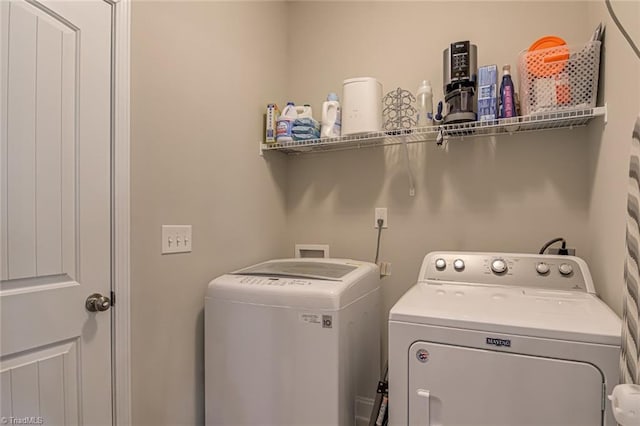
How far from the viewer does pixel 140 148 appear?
53.9 inches

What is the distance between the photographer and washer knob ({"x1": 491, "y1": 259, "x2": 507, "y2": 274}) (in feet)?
5.08

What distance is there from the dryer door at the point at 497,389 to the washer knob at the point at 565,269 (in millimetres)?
586

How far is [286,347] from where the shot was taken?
4.74 feet

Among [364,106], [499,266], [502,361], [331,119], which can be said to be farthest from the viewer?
[331,119]

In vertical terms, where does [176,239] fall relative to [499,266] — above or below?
above

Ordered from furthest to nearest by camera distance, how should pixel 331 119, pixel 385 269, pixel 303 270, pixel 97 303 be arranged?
pixel 385 269 < pixel 331 119 < pixel 303 270 < pixel 97 303

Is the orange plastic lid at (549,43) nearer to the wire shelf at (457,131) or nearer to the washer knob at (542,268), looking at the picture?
the wire shelf at (457,131)

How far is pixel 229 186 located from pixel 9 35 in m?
0.99

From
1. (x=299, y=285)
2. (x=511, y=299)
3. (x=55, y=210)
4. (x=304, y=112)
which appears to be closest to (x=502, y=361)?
(x=511, y=299)

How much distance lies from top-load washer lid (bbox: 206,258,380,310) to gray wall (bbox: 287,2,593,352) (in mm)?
434

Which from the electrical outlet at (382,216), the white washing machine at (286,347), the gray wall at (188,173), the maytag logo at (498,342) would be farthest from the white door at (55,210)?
the electrical outlet at (382,216)

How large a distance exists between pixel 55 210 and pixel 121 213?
0.20 meters

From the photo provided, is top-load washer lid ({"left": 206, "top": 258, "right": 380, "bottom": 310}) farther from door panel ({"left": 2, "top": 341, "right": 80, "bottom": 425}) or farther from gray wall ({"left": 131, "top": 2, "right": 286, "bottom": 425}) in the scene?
door panel ({"left": 2, "top": 341, "right": 80, "bottom": 425})

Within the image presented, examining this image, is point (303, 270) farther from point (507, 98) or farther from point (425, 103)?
point (507, 98)
